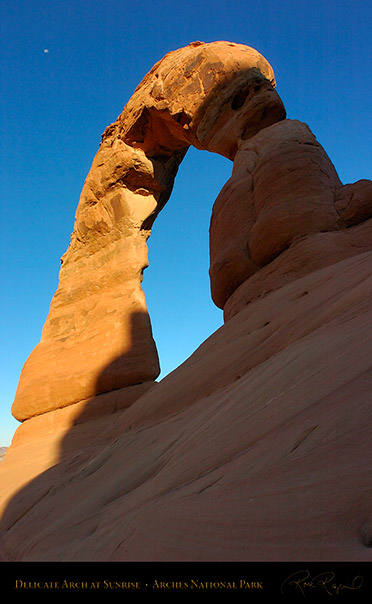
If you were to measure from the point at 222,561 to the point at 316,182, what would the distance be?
417 centimetres

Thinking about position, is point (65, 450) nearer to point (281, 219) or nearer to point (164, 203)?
point (281, 219)

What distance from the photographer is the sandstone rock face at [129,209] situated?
6270 millimetres

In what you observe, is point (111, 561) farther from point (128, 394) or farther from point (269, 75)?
point (269, 75)

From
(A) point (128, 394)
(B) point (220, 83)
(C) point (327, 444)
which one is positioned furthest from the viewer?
(B) point (220, 83)

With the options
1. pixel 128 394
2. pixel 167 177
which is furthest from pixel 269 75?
pixel 128 394

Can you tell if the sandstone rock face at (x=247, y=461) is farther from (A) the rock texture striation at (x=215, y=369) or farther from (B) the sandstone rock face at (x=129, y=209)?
(B) the sandstone rock face at (x=129, y=209)

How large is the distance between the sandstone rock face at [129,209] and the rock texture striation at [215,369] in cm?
3
